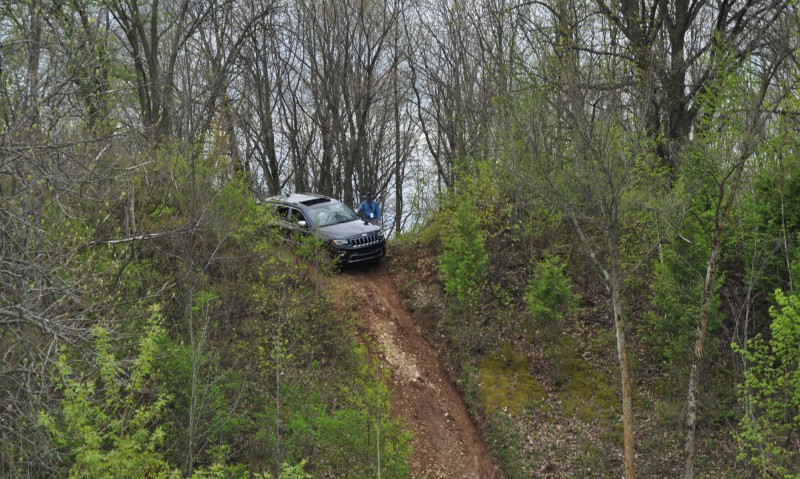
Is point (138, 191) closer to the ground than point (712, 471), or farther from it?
farther from it

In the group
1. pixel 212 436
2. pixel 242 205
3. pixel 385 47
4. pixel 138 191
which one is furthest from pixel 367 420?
pixel 385 47

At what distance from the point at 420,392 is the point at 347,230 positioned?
16.6ft

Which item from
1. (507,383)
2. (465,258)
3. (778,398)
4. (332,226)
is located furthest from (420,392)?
(778,398)

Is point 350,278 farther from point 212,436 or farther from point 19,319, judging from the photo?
point 19,319

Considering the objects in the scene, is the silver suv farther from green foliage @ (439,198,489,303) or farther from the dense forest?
green foliage @ (439,198,489,303)

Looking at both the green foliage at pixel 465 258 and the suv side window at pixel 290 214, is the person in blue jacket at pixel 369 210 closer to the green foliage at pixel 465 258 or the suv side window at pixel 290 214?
the suv side window at pixel 290 214

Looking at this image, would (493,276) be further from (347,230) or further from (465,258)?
(347,230)

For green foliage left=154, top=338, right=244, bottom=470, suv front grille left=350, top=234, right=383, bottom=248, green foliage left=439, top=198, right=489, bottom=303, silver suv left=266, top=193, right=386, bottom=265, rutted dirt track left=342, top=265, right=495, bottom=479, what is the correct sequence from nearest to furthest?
1. green foliage left=154, top=338, right=244, bottom=470
2. rutted dirt track left=342, top=265, right=495, bottom=479
3. green foliage left=439, top=198, right=489, bottom=303
4. silver suv left=266, top=193, right=386, bottom=265
5. suv front grille left=350, top=234, right=383, bottom=248

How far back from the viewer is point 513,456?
42.7 ft

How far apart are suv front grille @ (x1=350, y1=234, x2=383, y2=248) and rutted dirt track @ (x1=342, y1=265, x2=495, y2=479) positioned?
0.90 metres

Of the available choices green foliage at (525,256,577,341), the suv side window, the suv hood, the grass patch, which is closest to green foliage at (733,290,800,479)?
green foliage at (525,256,577,341)

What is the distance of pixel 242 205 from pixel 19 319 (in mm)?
8733

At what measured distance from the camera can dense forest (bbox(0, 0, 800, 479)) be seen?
26.8 ft

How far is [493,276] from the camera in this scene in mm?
17406
